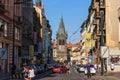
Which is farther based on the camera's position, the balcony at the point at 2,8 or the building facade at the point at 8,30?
the building facade at the point at 8,30

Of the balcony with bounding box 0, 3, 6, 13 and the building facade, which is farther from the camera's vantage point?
the building facade

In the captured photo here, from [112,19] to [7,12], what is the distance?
21594mm

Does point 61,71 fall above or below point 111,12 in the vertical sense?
below

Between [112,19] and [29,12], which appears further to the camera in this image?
[29,12]

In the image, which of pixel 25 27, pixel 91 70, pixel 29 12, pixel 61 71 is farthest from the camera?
pixel 29 12

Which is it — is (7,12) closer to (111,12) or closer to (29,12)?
(111,12)

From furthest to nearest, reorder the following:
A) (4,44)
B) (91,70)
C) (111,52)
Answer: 1. (111,52)
2. (4,44)
3. (91,70)

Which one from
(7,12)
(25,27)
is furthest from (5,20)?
(25,27)

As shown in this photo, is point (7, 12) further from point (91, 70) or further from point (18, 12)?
point (91, 70)

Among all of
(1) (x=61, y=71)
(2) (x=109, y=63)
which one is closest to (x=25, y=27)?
(1) (x=61, y=71)

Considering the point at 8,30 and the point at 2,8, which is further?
the point at 8,30

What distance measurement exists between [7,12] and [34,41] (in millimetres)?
47449

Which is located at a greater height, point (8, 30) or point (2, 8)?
point (2, 8)

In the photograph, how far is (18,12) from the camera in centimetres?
8138
